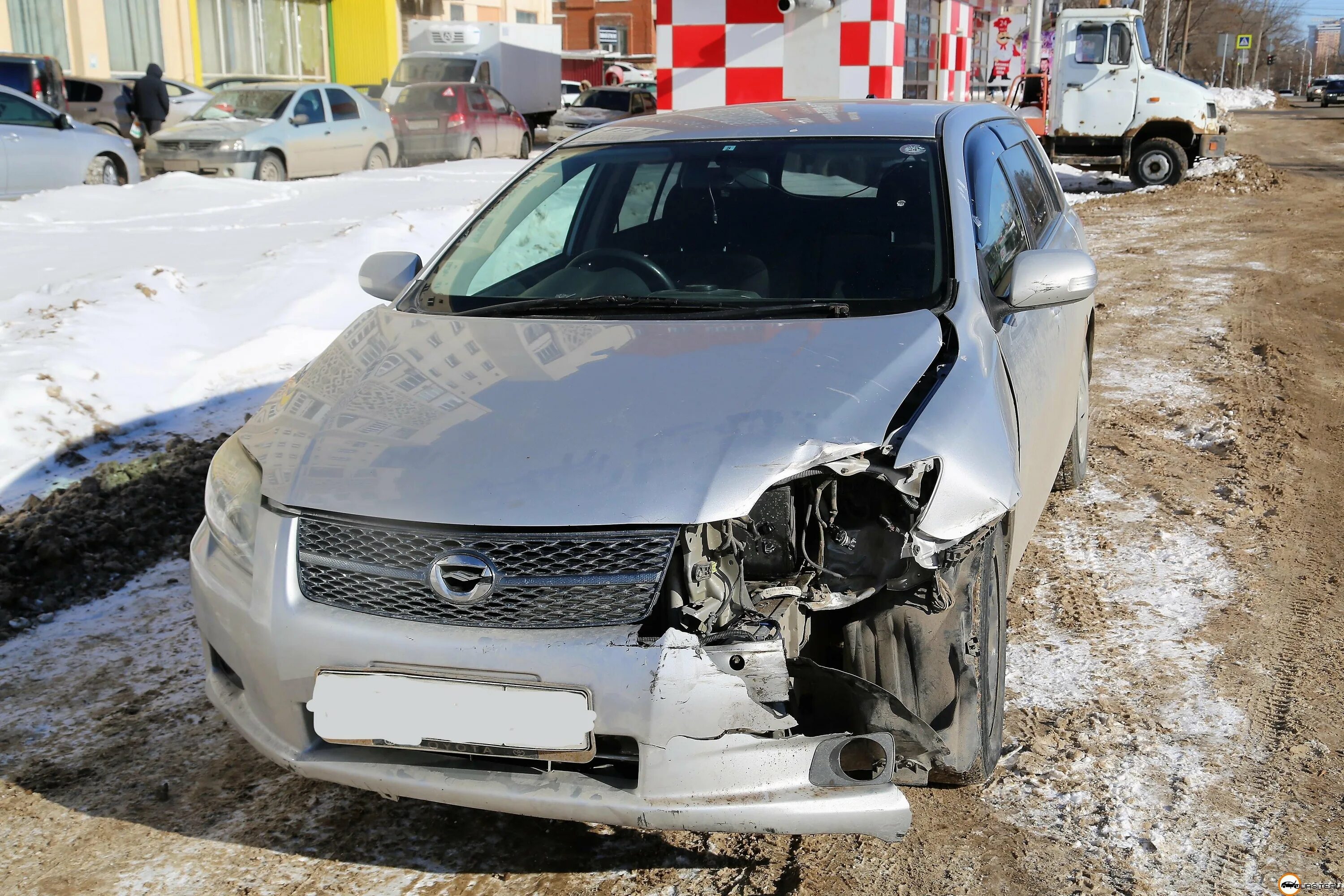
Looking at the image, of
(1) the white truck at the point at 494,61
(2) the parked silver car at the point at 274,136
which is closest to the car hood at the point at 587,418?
(2) the parked silver car at the point at 274,136

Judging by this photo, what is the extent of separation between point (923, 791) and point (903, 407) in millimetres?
957

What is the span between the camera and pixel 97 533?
14.3 feet

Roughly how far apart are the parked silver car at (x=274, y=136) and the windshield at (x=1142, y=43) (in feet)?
34.8

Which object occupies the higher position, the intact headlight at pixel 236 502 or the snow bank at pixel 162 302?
the intact headlight at pixel 236 502

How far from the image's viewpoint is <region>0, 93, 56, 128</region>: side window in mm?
12297

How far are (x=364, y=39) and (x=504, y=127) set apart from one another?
14.3m

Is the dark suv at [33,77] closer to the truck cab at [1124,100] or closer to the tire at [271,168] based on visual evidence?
the tire at [271,168]

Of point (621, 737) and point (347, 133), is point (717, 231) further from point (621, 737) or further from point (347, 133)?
point (347, 133)

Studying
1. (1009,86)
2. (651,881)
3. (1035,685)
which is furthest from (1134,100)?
(651,881)

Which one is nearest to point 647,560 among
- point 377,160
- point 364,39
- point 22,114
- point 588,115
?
point 22,114

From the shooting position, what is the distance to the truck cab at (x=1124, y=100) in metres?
16.4

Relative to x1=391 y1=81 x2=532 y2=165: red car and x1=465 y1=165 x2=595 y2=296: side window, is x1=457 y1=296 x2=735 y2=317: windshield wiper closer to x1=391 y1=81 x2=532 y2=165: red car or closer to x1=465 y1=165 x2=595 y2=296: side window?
x1=465 y1=165 x2=595 y2=296: side window

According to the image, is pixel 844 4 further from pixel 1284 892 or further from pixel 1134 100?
pixel 1134 100

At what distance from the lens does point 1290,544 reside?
14.0 ft
